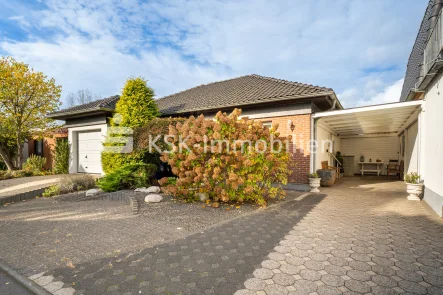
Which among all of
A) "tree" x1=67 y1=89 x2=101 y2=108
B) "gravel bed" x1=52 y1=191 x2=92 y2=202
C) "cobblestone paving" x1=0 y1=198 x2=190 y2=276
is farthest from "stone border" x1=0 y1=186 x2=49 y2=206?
"tree" x1=67 y1=89 x2=101 y2=108

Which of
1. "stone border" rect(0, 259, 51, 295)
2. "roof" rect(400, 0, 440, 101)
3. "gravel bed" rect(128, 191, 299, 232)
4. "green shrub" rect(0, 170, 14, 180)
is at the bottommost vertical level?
"stone border" rect(0, 259, 51, 295)

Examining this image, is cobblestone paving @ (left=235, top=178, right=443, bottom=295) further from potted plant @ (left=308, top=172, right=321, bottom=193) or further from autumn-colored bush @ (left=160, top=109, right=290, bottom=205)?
potted plant @ (left=308, top=172, right=321, bottom=193)

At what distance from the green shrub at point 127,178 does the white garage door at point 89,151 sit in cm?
518

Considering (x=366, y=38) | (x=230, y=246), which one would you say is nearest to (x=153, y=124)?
(x=230, y=246)

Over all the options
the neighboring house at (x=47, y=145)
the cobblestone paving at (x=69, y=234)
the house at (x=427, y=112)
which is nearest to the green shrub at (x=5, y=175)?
the neighboring house at (x=47, y=145)

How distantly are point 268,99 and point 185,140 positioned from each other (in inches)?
167

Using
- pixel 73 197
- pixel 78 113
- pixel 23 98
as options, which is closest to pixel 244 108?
pixel 73 197

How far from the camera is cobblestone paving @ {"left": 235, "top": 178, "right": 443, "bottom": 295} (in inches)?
99.7

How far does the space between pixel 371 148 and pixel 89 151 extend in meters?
17.4

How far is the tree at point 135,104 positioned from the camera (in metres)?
9.80

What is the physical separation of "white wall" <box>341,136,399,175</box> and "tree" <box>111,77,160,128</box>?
13.2 m

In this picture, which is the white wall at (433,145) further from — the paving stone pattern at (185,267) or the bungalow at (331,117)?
the paving stone pattern at (185,267)

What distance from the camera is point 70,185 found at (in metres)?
7.71

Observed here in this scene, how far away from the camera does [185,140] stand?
616 cm
